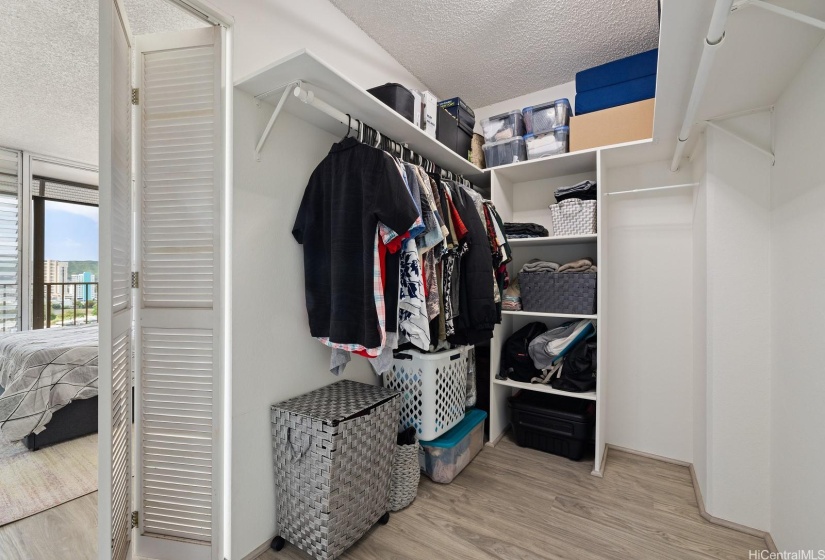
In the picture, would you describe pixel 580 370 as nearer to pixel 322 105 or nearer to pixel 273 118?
pixel 322 105

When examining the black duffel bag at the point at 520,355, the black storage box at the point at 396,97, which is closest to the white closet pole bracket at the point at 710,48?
the black storage box at the point at 396,97

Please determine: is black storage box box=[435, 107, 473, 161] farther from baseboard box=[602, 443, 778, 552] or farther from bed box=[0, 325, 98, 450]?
bed box=[0, 325, 98, 450]

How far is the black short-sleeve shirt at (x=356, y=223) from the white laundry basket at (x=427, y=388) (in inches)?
24.5

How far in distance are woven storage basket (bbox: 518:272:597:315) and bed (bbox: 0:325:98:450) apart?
3.13 m

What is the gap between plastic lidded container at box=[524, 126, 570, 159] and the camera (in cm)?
223

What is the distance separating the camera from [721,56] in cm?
121

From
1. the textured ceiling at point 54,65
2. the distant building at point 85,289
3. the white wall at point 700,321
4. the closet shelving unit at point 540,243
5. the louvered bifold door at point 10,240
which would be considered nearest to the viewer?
the white wall at point 700,321

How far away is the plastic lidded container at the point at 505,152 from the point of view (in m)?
2.38

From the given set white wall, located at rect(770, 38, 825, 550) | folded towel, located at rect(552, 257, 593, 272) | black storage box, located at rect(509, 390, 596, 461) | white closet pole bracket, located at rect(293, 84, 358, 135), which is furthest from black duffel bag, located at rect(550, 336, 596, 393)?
white closet pole bracket, located at rect(293, 84, 358, 135)

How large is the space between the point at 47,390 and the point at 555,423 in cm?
334

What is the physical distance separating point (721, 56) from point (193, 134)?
1.90m

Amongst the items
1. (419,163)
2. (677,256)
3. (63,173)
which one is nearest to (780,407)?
(677,256)

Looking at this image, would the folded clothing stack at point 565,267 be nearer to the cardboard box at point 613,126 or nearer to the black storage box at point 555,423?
the cardboard box at point 613,126

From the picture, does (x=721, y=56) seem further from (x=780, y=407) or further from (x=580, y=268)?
(x=780, y=407)
